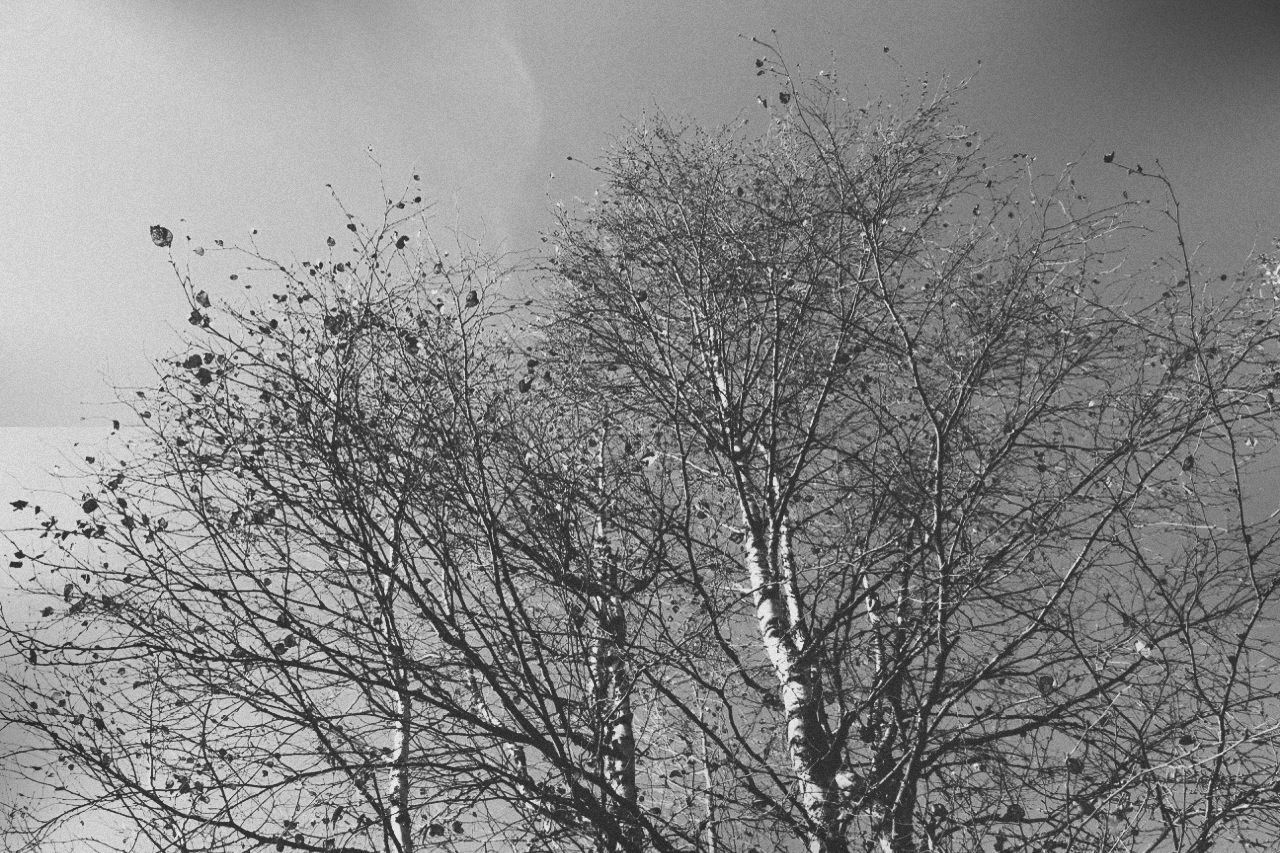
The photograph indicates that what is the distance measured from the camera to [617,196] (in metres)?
6.07

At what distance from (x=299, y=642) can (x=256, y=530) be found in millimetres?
659

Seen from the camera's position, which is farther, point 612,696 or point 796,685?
point 796,685

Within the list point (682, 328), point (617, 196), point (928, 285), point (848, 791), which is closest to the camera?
point (848, 791)

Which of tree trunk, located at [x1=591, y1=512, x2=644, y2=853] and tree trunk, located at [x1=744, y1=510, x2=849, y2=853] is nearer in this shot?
tree trunk, located at [x1=591, y1=512, x2=644, y2=853]

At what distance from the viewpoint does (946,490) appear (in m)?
3.60

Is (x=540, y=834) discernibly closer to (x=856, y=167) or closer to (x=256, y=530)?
(x=256, y=530)

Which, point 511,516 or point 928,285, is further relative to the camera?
point 928,285

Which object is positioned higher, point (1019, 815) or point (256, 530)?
point (256, 530)

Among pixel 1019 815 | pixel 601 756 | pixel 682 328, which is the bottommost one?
pixel 1019 815

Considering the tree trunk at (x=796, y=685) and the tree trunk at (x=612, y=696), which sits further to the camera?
the tree trunk at (x=796, y=685)

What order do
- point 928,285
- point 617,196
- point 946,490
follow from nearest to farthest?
point 946,490 < point 928,285 < point 617,196

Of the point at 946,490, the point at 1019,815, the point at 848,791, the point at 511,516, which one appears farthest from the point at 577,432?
the point at 1019,815

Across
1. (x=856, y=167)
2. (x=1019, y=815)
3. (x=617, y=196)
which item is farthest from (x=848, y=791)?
(x=617, y=196)

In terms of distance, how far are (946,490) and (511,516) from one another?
1921mm
